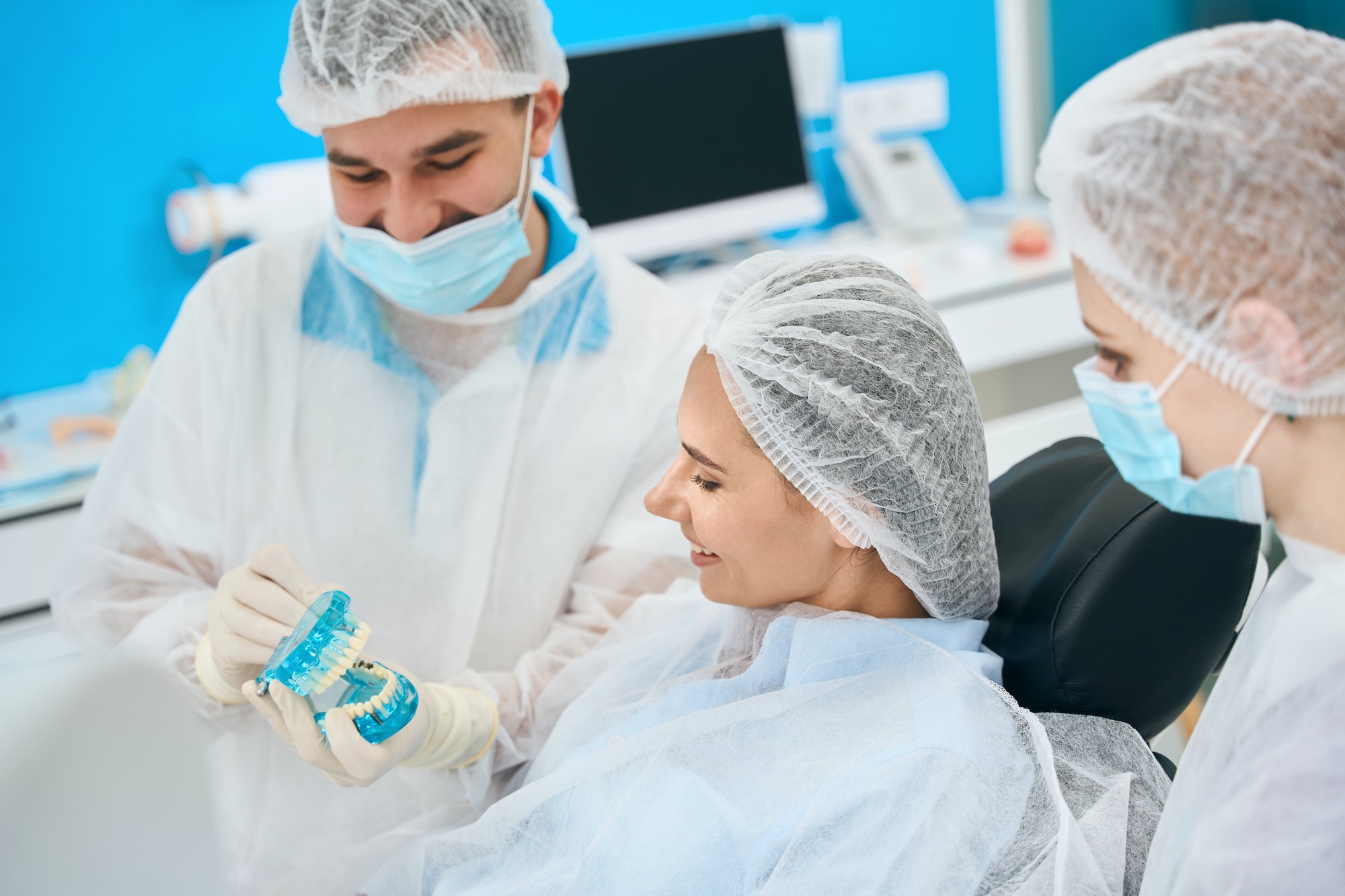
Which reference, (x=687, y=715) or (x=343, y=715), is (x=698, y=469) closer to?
(x=687, y=715)

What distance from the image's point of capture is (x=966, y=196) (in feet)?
11.3

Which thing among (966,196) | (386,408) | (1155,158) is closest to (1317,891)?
(1155,158)

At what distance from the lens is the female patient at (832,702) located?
0.89 metres

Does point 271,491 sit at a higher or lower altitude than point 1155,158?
lower

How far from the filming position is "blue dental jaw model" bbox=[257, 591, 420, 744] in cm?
96

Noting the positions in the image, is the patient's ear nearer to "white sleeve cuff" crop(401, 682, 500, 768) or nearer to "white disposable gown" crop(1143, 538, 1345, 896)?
"white disposable gown" crop(1143, 538, 1345, 896)

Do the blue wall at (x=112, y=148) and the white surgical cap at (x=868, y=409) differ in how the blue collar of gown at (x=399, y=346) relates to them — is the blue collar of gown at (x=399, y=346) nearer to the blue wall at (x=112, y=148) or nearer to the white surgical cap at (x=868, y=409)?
the white surgical cap at (x=868, y=409)

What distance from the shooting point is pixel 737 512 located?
1.04m

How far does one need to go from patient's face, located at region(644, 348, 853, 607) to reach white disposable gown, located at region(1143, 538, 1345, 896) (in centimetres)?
38

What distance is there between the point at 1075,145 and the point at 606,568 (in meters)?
0.81

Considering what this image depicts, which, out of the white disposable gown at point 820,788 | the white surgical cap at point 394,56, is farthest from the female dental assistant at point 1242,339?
the white surgical cap at point 394,56

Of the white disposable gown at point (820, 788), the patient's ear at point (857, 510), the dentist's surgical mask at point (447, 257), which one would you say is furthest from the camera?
the dentist's surgical mask at point (447, 257)

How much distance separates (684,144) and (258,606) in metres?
2.03

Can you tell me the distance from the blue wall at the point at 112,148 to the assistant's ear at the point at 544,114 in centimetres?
150
